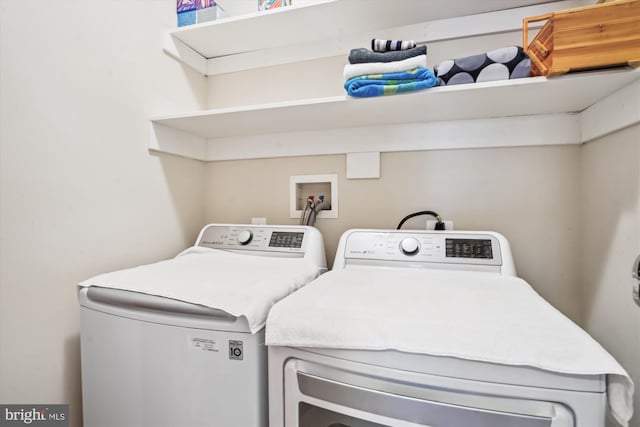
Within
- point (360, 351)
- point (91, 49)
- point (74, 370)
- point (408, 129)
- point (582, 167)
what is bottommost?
point (74, 370)

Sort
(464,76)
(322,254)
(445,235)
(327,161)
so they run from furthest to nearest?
(327,161) → (322,254) → (445,235) → (464,76)

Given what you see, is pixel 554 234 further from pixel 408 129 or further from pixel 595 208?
pixel 408 129

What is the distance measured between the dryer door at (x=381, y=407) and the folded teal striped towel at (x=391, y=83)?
0.77m

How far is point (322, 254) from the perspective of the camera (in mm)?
1261

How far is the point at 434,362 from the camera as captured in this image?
0.59 m

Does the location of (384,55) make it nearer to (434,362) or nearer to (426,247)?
(426,247)

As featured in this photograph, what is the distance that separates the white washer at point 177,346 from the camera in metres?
0.73

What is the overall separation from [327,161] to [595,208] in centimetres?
97

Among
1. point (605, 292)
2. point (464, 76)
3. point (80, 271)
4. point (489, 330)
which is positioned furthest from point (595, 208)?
point (80, 271)

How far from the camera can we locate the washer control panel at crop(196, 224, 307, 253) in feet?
4.08

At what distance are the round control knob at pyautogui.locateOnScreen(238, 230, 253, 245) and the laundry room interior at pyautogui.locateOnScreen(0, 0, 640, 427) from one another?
22 centimetres

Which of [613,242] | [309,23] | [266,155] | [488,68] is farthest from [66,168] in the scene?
[613,242]

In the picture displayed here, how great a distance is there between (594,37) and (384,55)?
0.51 metres

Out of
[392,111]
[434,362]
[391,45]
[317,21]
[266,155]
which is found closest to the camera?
[434,362]
